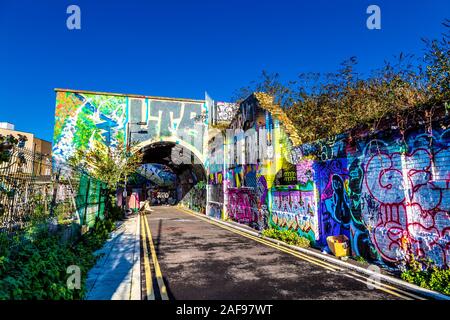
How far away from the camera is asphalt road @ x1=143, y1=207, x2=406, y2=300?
534 centimetres

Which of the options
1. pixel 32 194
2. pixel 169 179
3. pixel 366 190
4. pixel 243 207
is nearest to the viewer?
pixel 32 194

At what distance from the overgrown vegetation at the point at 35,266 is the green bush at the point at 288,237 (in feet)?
22.7

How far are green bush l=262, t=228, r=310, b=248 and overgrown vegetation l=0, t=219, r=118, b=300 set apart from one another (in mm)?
6918

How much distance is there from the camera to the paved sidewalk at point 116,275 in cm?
534

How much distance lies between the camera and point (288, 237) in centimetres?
1080

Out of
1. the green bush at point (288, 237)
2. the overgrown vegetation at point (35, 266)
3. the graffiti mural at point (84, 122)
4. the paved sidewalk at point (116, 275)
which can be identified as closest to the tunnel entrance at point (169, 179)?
the graffiti mural at point (84, 122)

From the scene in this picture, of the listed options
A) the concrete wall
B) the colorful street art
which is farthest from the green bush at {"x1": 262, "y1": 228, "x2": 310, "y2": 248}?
the colorful street art

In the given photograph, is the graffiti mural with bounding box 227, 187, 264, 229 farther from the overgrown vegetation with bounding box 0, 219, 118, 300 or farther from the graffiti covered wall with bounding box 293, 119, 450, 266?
the overgrown vegetation with bounding box 0, 219, 118, 300

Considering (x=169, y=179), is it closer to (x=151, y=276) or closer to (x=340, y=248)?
(x=340, y=248)

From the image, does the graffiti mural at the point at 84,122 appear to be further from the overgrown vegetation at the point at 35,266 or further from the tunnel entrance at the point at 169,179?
the overgrown vegetation at the point at 35,266

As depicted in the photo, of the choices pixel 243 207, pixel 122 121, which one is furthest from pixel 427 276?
pixel 122 121

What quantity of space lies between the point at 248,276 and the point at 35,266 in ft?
13.9
